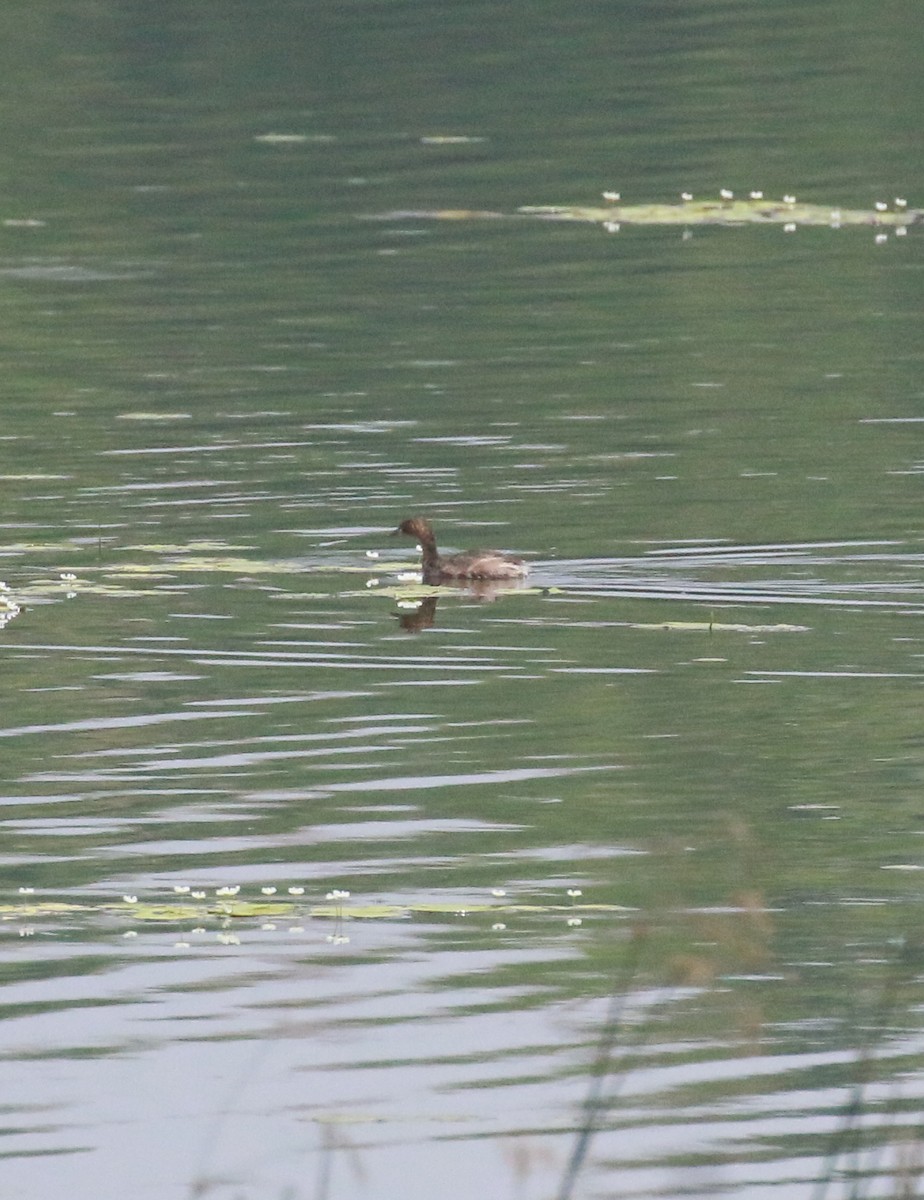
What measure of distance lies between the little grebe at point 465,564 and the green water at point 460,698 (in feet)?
0.52

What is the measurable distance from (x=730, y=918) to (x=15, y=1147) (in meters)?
2.64

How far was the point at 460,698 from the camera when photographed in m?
13.2

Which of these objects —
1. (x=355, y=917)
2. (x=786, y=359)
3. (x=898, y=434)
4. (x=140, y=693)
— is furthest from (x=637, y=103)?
(x=355, y=917)

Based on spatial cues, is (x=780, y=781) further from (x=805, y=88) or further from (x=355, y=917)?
(x=805, y=88)

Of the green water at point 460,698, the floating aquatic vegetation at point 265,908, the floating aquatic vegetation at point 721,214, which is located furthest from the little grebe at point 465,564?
the floating aquatic vegetation at point 721,214

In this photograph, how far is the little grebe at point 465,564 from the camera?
49.7 ft

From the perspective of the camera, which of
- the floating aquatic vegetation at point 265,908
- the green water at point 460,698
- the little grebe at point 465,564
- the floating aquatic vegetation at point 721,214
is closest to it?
the green water at point 460,698

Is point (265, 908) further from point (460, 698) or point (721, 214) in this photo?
point (721, 214)

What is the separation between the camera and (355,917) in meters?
10.1

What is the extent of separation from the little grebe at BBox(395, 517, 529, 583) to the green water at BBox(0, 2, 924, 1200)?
0.52 ft

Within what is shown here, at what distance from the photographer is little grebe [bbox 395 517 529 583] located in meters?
15.1

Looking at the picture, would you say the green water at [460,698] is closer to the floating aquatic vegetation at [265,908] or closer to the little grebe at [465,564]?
the floating aquatic vegetation at [265,908]

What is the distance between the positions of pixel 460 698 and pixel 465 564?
2.18 meters

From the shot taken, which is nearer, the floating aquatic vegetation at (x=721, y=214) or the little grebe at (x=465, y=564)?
the little grebe at (x=465, y=564)
